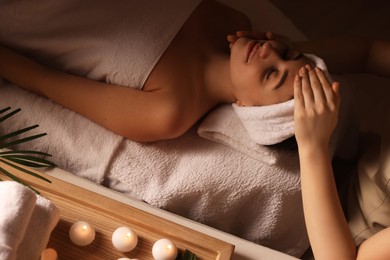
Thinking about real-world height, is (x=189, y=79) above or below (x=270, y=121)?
above

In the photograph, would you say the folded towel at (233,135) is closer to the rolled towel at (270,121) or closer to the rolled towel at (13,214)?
the rolled towel at (270,121)

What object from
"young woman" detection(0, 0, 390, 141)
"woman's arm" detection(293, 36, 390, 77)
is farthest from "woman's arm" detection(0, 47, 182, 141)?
"woman's arm" detection(293, 36, 390, 77)

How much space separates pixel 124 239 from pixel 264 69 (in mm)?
514

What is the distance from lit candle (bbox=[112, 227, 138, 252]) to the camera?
0.89 meters

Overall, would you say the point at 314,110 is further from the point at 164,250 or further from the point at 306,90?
the point at 164,250

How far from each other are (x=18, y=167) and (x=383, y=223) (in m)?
0.82

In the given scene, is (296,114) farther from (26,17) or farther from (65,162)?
(26,17)

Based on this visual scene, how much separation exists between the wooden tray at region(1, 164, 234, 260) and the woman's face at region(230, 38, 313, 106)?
0.38 meters

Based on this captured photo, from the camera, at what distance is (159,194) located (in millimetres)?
1178

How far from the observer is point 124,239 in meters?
0.89

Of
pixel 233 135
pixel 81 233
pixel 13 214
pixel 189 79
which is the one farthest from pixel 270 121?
pixel 13 214

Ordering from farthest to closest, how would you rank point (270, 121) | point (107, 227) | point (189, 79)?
point (189, 79), point (270, 121), point (107, 227)

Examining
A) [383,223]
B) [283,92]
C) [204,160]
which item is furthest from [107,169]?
[383,223]

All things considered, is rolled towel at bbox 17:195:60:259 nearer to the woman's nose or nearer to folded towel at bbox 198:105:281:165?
folded towel at bbox 198:105:281:165
